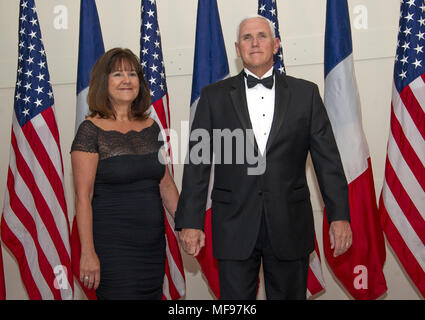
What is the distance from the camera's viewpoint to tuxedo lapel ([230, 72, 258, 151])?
2.04m

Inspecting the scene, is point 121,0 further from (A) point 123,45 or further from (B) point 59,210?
(B) point 59,210

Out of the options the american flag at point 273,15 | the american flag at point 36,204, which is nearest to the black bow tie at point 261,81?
the american flag at point 273,15

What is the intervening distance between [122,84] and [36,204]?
1410 millimetres

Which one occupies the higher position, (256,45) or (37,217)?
(256,45)

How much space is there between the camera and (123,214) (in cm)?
226

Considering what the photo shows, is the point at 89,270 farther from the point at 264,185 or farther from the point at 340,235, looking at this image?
the point at 340,235

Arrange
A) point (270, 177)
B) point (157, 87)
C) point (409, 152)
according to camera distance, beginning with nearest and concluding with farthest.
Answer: point (270, 177), point (409, 152), point (157, 87)

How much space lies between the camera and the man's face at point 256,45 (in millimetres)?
2145

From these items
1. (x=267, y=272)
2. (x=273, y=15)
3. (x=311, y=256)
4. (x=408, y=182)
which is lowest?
(x=311, y=256)

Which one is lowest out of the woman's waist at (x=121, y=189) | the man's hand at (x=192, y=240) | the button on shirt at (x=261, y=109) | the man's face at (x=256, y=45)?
the man's hand at (x=192, y=240)

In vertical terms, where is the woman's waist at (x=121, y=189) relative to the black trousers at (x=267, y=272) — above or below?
above

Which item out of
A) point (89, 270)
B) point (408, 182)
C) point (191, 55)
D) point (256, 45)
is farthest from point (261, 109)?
point (191, 55)

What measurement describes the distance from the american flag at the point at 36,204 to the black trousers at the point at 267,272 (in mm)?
1697

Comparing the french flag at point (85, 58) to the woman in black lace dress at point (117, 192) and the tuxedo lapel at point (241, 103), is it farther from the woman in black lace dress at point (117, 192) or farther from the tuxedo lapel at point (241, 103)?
the tuxedo lapel at point (241, 103)
